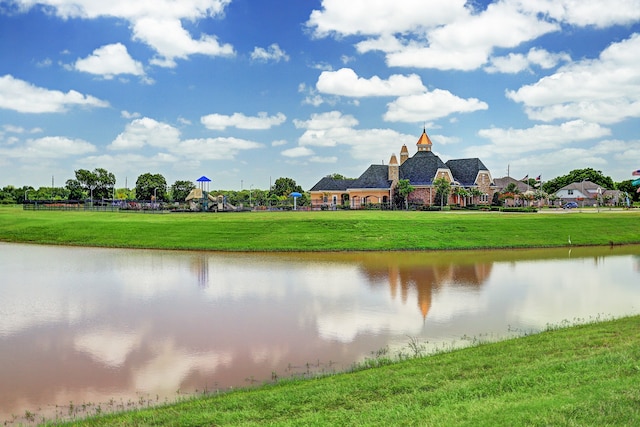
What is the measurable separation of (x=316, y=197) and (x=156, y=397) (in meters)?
86.3

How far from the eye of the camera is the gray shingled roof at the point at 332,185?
94438 mm

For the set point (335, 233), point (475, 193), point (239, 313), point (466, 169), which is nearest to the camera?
point (239, 313)

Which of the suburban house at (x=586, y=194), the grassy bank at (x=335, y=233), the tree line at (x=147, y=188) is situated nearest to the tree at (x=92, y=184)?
the tree line at (x=147, y=188)

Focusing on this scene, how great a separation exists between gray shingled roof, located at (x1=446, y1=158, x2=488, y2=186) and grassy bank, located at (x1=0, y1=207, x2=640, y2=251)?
117ft

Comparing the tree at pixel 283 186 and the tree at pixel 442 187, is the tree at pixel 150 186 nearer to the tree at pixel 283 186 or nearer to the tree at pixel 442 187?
the tree at pixel 283 186

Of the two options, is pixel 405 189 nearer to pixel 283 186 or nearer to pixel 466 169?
pixel 466 169

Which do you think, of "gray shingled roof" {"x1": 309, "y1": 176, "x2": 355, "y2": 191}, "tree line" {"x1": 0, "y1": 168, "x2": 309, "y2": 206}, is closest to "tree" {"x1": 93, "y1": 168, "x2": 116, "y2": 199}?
"tree line" {"x1": 0, "y1": 168, "x2": 309, "y2": 206}

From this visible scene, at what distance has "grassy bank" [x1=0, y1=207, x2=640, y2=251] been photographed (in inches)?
1642

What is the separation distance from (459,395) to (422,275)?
19.1 metres

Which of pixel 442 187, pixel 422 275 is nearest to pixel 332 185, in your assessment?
pixel 442 187

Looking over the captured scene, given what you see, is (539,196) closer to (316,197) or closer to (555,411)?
(316,197)

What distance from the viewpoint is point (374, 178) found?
90250mm

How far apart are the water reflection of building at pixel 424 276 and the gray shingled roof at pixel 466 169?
5839 centimetres

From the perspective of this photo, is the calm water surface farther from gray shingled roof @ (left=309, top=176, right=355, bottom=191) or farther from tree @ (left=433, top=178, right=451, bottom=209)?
gray shingled roof @ (left=309, top=176, right=355, bottom=191)
